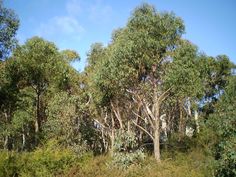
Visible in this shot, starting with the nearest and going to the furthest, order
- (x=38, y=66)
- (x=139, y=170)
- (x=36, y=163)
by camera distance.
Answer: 1. (x=36, y=163)
2. (x=139, y=170)
3. (x=38, y=66)

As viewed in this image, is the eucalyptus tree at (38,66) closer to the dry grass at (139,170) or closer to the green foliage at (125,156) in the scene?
the green foliage at (125,156)

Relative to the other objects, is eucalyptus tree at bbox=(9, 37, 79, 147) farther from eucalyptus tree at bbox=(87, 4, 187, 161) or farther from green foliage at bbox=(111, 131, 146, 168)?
green foliage at bbox=(111, 131, 146, 168)

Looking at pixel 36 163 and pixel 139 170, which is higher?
pixel 36 163

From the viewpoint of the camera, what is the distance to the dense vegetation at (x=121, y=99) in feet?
65.1

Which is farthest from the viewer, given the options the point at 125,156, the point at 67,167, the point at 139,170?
the point at 125,156

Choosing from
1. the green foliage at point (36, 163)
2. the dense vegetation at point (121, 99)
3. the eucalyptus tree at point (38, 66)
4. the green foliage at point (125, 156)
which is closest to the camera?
the green foliage at point (36, 163)

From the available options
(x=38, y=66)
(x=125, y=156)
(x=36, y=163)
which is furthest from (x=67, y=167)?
(x=38, y=66)

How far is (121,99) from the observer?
34781mm

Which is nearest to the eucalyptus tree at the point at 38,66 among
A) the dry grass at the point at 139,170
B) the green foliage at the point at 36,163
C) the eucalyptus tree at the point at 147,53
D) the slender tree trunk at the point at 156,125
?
the eucalyptus tree at the point at 147,53

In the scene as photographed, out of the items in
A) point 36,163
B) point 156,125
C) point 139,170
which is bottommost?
point 139,170

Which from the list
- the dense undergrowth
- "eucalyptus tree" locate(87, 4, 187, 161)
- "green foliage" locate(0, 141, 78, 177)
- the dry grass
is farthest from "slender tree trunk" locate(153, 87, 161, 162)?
"green foliage" locate(0, 141, 78, 177)

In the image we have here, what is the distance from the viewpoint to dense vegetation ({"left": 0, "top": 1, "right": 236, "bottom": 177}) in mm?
19828

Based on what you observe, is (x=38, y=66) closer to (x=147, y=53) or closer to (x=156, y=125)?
(x=147, y=53)

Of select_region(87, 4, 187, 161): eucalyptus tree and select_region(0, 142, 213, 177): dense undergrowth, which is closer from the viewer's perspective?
select_region(0, 142, 213, 177): dense undergrowth
